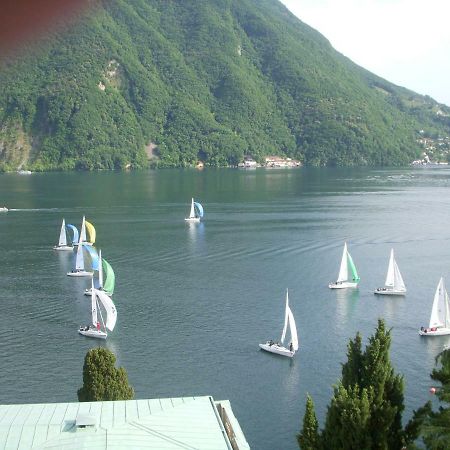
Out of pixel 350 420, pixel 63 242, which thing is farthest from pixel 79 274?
pixel 350 420

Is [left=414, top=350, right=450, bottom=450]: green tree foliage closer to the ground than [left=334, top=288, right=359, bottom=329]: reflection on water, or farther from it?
farther from it

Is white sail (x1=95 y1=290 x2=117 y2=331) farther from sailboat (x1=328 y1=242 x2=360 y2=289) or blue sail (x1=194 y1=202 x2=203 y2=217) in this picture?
blue sail (x1=194 y1=202 x2=203 y2=217)

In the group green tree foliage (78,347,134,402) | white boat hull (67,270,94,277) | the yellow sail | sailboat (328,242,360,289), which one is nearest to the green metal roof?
green tree foliage (78,347,134,402)

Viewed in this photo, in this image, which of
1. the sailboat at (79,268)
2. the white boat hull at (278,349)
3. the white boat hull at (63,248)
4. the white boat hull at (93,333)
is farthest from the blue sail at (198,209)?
the white boat hull at (278,349)

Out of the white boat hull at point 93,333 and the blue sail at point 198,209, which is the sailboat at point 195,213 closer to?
the blue sail at point 198,209

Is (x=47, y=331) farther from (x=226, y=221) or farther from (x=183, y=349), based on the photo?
(x=226, y=221)

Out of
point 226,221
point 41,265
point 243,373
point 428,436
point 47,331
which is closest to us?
point 428,436

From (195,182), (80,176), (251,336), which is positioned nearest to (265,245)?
(251,336)
